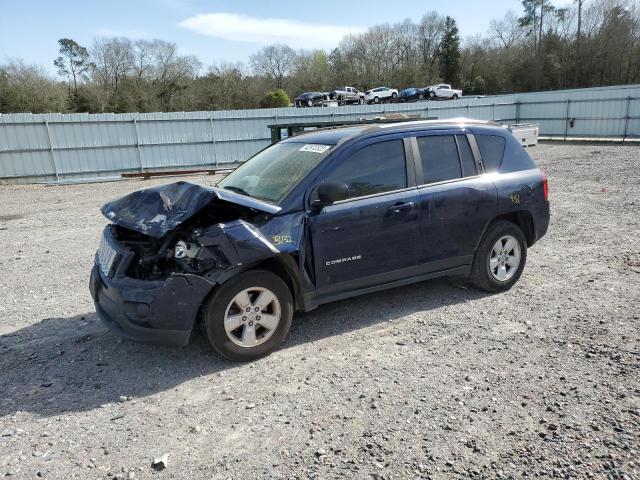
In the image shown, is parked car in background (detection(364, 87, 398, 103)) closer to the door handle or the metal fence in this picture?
the metal fence

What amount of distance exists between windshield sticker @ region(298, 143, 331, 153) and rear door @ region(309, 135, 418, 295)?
0.22m

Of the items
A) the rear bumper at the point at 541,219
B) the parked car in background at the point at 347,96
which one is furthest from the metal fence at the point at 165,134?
the parked car in background at the point at 347,96

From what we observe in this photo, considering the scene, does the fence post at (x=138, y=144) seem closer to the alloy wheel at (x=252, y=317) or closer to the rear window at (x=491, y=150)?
the rear window at (x=491, y=150)

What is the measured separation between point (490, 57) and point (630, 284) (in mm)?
77919

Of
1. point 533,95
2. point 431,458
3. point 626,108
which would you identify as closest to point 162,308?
point 431,458

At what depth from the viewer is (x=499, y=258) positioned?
524 cm

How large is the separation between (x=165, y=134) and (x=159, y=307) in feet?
58.3

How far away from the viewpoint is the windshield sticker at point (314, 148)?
441 centimetres

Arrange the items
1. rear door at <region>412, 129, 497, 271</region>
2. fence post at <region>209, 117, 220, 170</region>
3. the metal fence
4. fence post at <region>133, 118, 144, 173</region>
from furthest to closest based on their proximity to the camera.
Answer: fence post at <region>209, 117, 220, 170</region>
fence post at <region>133, 118, 144, 173</region>
the metal fence
rear door at <region>412, 129, 497, 271</region>

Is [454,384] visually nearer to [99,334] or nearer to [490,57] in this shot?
[99,334]

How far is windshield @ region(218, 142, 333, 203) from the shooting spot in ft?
13.9

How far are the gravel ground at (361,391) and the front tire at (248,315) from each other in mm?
158

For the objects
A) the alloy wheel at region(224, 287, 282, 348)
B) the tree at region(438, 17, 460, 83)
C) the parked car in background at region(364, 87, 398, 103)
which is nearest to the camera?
the alloy wheel at region(224, 287, 282, 348)

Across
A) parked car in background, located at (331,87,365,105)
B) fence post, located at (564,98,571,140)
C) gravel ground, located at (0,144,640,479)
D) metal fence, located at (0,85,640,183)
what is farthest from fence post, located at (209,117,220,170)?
parked car in background, located at (331,87,365,105)
